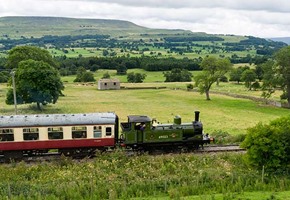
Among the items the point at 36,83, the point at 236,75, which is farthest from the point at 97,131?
the point at 236,75

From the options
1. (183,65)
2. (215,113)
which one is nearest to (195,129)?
(215,113)

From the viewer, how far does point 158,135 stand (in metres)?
28.8

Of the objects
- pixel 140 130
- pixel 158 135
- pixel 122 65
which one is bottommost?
pixel 122 65

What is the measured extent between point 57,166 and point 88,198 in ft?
20.5

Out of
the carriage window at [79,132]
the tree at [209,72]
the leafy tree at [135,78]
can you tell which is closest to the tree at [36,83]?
the tree at [209,72]

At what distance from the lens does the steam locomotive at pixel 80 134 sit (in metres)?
27.6

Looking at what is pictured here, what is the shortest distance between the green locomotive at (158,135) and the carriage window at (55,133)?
175 inches

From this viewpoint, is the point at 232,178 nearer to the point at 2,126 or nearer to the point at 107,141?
the point at 107,141

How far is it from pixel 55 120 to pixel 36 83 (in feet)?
95.6

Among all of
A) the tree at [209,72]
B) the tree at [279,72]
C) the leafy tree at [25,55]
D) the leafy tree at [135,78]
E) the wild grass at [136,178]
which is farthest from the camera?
the leafy tree at [135,78]

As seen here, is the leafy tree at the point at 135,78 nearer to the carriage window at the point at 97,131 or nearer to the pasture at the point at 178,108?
the pasture at the point at 178,108

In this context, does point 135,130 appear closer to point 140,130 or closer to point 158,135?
point 140,130

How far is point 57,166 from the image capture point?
26453 millimetres

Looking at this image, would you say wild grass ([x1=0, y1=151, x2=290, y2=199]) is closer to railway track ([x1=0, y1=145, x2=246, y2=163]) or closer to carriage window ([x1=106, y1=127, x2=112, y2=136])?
railway track ([x1=0, y1=145, x2=246, y2=163])
